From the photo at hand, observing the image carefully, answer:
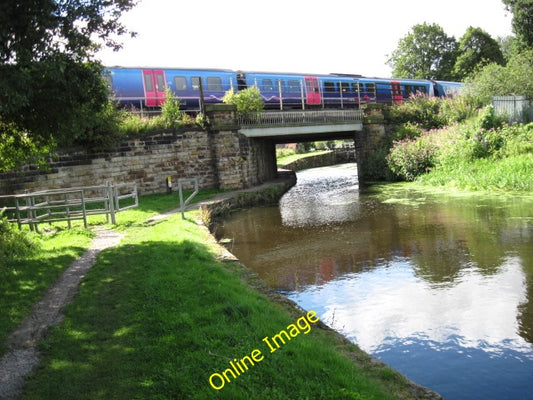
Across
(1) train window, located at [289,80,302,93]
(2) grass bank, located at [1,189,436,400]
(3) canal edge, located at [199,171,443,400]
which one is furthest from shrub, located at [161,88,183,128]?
(2) grass bank, located at [1,189,436,400]

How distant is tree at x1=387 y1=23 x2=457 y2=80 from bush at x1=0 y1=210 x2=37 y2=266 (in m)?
49.2

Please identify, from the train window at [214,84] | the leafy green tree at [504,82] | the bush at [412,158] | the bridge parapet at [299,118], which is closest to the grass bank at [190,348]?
the bridge parapet at [299,118]

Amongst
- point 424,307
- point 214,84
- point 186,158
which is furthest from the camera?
point 214,84

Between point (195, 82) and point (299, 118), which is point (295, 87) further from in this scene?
point (195, 82)

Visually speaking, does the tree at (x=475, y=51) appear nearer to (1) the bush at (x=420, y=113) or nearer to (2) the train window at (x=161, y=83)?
(1) the bush at (x=420, y=113)

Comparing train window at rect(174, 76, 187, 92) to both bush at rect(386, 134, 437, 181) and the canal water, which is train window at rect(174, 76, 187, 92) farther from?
bush at rect(386, 134, 437, 181)

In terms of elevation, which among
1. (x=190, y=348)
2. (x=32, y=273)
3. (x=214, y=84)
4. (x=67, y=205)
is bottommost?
(x=190, y=348)

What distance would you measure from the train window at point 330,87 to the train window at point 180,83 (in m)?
8.70

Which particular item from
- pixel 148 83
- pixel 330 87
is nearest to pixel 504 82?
pixel 330 87

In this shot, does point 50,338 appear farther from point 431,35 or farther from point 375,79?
point 431,35

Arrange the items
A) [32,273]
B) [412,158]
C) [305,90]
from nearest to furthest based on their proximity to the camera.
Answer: [32,273]
[412,158]
[305,90]

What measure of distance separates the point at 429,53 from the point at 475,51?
5.20m

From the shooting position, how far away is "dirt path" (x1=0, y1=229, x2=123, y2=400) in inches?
132

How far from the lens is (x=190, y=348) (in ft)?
12.0
